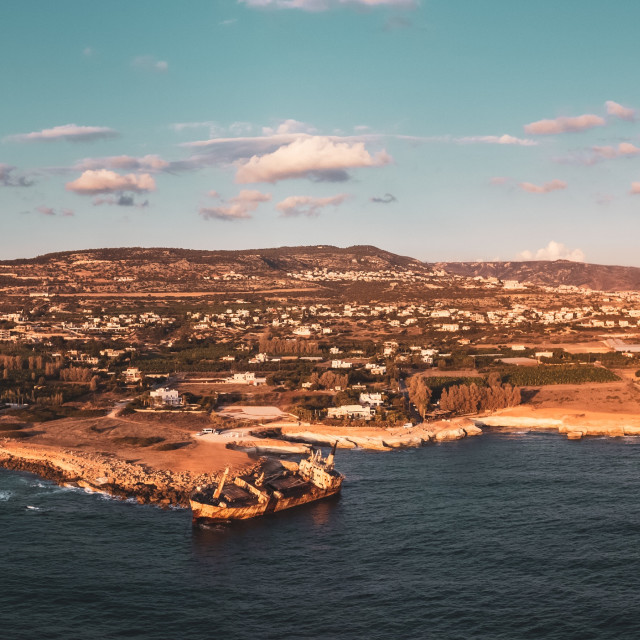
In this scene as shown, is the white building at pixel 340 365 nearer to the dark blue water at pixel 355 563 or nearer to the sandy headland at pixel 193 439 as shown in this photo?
the sandy headland at pixel 193 439

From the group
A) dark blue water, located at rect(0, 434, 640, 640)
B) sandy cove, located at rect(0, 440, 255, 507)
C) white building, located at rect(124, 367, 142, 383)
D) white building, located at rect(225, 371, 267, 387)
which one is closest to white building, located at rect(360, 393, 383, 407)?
white building, located at rect(225, 371, 267, 387)

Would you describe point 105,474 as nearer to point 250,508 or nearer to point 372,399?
point 250,508

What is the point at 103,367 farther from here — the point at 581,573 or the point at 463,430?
the point at 581,573

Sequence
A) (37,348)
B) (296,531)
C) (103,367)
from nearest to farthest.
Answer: (296,531) < (103,367) < (37,348)

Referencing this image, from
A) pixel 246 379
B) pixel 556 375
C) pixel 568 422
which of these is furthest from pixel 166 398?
pixel 556 375

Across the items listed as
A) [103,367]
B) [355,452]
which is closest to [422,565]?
[355,452]
